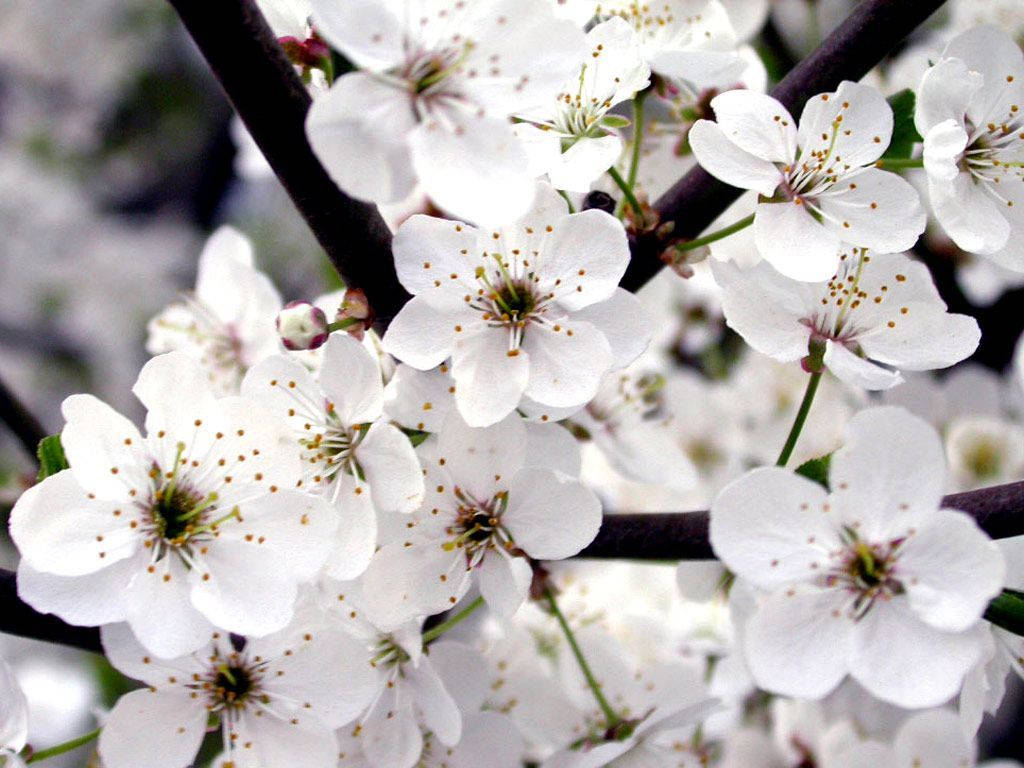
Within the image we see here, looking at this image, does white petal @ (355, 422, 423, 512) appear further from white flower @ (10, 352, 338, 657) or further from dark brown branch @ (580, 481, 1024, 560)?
dark brown branch @ (580, 481, 1024, 560)

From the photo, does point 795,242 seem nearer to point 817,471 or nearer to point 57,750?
point 817,471

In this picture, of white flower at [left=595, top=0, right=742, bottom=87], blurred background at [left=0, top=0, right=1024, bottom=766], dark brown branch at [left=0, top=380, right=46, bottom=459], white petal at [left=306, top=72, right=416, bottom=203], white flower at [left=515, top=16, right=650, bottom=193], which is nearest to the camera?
white petal at [left=306, top=72, right=416, bottom=203]

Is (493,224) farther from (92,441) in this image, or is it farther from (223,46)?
(92,441)

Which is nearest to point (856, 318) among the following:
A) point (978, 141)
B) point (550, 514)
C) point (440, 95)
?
point (978, 141)

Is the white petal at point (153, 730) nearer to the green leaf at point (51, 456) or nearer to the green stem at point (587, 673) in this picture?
the green leaf at point (51, 456)

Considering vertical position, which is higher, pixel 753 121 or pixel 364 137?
pixel 364 137

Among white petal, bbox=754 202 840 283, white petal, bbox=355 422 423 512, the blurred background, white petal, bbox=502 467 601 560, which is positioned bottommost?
the blurred background

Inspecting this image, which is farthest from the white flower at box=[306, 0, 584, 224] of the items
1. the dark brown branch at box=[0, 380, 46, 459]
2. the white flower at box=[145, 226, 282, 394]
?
the dark brown branch at box=[0, 380, 46, 459]
